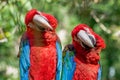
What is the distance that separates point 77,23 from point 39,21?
306cm

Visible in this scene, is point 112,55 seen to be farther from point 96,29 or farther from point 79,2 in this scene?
point 79,2

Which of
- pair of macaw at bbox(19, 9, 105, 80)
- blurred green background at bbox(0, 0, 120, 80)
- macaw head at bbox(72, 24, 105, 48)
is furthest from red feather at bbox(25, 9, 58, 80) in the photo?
blurred green background at bbox(0, 0, 120, 80)

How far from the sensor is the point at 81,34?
6.89ft

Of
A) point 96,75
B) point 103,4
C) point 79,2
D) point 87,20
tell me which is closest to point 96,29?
point 103,4

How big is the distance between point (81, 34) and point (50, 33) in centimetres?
13

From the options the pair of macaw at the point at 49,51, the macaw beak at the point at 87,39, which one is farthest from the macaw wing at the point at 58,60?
the macaw beak at the point at 87,39

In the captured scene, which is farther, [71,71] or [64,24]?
[64,24]

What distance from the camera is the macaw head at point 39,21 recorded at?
2035 millimetres

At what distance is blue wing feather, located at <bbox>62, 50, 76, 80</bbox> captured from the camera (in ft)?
7.10

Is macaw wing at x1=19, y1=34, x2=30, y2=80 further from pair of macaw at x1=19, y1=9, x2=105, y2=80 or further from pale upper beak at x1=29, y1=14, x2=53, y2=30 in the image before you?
pale upper beak at x1=29, y1=14, x2=53, y2=30

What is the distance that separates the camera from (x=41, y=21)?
2.03 meters

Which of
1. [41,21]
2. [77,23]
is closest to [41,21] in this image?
[41,21]

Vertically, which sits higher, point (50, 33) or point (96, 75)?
point (50, 33)

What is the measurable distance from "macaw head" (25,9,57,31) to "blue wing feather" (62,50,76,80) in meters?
0.17
